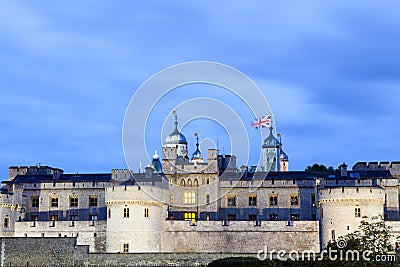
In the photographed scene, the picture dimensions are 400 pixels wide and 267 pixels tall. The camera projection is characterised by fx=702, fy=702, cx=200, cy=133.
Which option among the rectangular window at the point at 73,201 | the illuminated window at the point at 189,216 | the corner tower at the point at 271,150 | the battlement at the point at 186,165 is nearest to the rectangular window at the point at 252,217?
the illuminated window at the point at 189,216

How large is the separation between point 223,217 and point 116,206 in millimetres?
14732

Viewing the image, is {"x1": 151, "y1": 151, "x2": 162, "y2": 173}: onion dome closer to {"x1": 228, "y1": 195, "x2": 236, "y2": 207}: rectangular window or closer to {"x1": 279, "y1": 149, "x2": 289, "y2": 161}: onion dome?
{"x1": 228, "y1": 195, "x2": 236, "y2": 207}: rectangular window

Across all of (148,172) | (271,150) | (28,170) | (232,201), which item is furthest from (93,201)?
(271,150)

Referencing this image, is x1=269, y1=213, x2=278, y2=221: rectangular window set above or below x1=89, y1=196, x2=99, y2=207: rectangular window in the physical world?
below

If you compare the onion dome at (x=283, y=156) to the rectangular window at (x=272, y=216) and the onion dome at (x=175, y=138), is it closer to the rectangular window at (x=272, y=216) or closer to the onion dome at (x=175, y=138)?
the onion dome at (x=175, y=138)

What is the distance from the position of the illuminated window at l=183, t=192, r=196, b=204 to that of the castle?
0.10 m

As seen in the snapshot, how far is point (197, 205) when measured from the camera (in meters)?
70.4

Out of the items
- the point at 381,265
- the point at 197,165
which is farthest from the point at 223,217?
the point at 381,265

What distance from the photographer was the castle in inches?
2343

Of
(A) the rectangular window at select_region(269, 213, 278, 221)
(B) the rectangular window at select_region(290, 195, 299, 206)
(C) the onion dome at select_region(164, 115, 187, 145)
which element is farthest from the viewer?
(C) the onion dome at select_region(164, 115, 187, 145)

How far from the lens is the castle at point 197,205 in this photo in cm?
5950

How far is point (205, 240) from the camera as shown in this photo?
206 ft

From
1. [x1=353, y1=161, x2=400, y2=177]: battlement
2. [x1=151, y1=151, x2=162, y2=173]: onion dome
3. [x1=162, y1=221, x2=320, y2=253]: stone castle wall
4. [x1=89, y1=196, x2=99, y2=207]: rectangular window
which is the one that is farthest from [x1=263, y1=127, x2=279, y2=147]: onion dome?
[x1=162, y1=221, x2=320, y2=253]: stone castle wall

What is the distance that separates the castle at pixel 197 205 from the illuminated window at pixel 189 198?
0.33 feet
